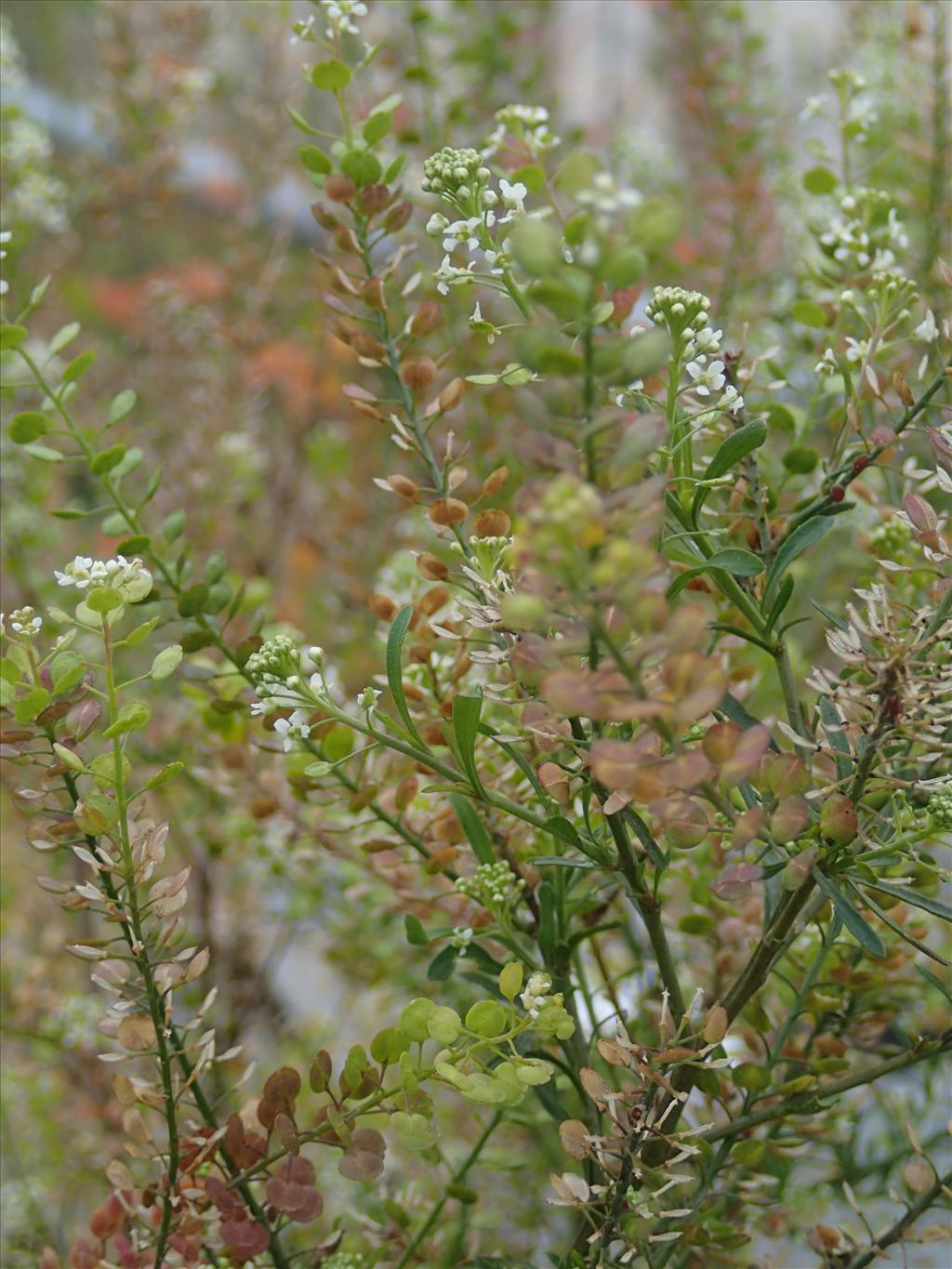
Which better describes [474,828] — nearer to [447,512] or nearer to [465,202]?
[447,512]

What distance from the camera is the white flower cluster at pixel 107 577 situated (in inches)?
16.0

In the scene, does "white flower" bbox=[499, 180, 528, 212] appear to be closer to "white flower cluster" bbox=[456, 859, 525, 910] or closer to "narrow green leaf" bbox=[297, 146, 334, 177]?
"narrow green leaf" bbox=[297, 146, 334, 177]

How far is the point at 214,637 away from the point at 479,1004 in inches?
9.0

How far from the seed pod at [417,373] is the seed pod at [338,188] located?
77 mm

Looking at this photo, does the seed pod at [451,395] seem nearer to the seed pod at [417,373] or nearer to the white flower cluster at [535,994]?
the seed pod at [417,373]

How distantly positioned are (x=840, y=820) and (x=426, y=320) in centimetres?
29

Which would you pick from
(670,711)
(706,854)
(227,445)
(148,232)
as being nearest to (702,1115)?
(706,854)

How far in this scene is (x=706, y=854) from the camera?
1.97ft

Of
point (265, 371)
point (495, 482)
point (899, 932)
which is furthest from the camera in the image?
point (265, 371)

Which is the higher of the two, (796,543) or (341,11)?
(341,11)

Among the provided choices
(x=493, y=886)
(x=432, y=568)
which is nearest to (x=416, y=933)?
(x=493, y=886)

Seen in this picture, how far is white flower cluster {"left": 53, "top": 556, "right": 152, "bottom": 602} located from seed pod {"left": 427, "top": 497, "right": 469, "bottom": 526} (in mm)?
108

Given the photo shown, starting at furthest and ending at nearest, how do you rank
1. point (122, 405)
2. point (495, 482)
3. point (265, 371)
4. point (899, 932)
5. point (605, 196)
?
1. point (265, 371)
2. point (122, 405)
3. point (495, 482)
4. point (899, 932)
5. point (605, 196)

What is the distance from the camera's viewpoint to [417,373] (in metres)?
0.52
